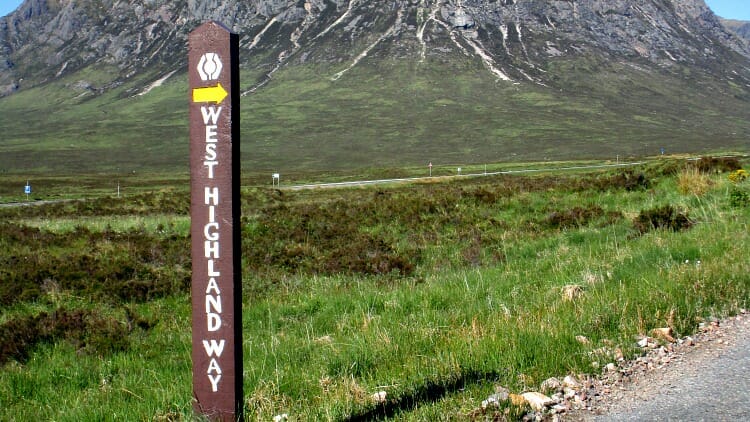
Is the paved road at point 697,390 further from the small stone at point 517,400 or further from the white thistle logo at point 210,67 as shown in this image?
the white thistle logo at point 210,67

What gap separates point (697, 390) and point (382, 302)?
4876mm

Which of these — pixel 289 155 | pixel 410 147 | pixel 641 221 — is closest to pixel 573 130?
pixel 410 147

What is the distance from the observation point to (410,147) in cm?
13725

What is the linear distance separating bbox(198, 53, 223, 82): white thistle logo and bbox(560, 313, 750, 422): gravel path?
333 cm

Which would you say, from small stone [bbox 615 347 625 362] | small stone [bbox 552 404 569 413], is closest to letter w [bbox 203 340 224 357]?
small stone [bbox 552 404 569 413]

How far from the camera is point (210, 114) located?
13.8 ft

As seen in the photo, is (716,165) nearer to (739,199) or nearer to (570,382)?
(739,199)

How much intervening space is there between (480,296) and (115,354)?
4.78 m

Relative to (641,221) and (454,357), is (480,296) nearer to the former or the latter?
(454,357)

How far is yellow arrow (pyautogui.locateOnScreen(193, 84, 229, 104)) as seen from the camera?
4.16 meters

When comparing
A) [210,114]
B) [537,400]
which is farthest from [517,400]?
[210,114]

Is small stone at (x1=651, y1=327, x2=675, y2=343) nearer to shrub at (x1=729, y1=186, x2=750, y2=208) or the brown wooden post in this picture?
the brown wooden post

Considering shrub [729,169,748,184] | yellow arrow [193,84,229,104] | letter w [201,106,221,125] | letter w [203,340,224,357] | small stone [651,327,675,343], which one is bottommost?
small stone [651,327,675,343]

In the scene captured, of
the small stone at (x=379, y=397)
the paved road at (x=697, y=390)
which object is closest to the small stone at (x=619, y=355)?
the paved road at (x=697, y=390)
